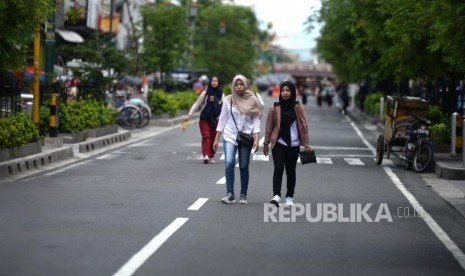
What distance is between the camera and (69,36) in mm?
58656

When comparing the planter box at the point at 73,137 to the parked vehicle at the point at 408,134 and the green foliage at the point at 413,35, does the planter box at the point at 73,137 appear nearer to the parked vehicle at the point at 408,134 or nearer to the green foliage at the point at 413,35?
the parked vehicle at the point at 408,134

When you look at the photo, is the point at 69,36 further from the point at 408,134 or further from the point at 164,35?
the point at 408,134

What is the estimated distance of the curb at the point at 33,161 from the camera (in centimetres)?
2203

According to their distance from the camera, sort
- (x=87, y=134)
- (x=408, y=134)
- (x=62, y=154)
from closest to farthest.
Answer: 1. (x=408, y=134)
2. (x=62, y=154)
3. (x=87, y=134)

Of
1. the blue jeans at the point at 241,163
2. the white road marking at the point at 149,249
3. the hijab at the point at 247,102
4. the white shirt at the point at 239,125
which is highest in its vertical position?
the hijab at the point at 247,102

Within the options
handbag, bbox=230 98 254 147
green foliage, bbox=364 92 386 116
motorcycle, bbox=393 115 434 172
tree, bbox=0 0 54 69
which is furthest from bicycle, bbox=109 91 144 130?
handbag, bbox=230 98 254 147

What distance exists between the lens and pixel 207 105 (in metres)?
26.4

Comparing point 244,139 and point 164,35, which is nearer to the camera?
point 244,139

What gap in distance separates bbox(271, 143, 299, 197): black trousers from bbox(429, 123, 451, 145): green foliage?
13018mm

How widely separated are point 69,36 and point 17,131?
35.6 m

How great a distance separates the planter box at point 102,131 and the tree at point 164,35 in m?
19.9

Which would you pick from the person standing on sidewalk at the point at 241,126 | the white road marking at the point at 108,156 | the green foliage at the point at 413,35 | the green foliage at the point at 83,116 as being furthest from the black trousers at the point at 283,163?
the green foliage at the point at 83,116

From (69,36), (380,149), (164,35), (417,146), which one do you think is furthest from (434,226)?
(69,36)

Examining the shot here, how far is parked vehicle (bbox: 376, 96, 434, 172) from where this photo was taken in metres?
24.8
